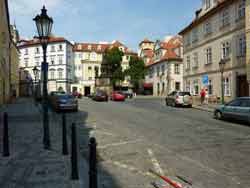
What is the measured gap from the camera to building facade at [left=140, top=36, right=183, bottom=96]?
52500mm

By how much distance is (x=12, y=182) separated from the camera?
510 cm

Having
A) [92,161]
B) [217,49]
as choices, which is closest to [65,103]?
[92,161]

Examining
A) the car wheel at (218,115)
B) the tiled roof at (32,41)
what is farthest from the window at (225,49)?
the tiled roof at (32,41)

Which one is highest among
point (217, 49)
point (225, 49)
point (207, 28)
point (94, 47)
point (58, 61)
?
point (94, 47)

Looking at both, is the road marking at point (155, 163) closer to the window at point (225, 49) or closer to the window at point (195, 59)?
the window at point (225, 49)

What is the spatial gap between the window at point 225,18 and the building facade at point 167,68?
24.1 meters

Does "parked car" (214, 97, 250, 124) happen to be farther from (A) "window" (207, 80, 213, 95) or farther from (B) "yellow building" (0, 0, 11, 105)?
(B) "yellow building" (0, 0, 11, 105)

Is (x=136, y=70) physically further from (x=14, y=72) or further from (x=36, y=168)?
(x=36, y=168)

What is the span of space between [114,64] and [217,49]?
3727cm

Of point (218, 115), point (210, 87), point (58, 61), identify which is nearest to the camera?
point (218, 115)

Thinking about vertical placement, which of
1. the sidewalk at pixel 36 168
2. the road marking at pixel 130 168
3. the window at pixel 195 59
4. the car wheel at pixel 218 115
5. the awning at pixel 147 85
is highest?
the window at pixel 195 59

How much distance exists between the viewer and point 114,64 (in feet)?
209

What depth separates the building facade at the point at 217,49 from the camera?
25.2m

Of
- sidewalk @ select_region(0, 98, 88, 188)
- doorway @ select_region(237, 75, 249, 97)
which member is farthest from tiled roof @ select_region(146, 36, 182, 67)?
sidewalk @ select_region(0, 98, 88, 188)
